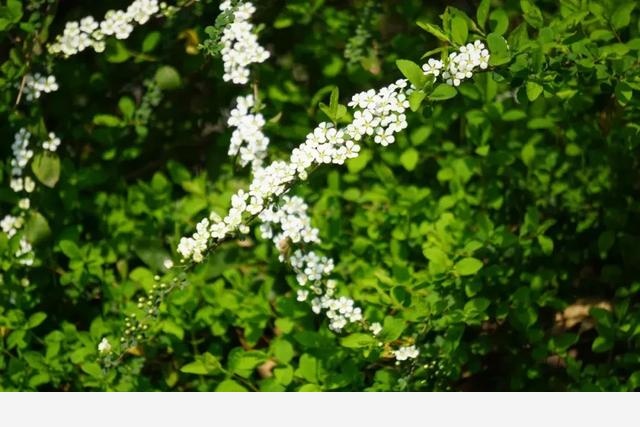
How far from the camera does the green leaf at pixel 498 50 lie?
2.07 metres

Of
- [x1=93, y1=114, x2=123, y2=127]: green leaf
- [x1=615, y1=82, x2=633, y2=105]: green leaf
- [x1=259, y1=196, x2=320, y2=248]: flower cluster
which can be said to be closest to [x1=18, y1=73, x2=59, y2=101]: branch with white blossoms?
[x1=93, y1=114, x2=123, y2=127]: green leaf

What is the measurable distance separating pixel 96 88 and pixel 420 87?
1334 mm

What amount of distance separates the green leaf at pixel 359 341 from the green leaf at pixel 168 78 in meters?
0.97

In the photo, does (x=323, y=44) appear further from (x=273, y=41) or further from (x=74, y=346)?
(x=74, y=346)

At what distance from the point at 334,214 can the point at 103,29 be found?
799 millimetres

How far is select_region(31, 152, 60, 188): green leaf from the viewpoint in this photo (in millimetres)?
2723

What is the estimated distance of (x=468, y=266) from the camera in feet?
7.91

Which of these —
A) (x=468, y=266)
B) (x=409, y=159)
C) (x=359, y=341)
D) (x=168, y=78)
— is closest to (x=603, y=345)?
(x=468, y=266)

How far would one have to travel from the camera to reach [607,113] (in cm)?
277

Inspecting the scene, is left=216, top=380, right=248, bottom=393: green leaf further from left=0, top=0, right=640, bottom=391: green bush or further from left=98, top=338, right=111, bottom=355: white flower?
left=98, top=338, right=111, bottom=355: white flower

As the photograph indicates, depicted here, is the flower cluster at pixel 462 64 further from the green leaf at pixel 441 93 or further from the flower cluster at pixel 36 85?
the flower cluster at pixel 36 85

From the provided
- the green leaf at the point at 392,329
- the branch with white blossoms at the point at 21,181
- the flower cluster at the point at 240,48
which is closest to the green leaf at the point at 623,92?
the green leaf at the point at 392,329

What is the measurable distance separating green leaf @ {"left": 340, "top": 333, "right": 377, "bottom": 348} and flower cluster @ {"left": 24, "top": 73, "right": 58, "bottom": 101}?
1057 millimetres

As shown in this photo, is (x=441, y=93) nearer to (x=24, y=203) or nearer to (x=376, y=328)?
(x=376, y=328)
